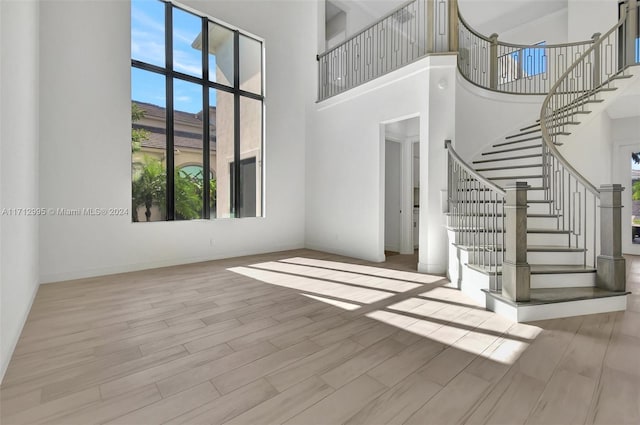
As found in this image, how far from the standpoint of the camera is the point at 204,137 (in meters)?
5.32

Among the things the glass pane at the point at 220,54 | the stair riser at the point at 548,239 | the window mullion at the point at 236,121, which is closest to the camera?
the stair riser at the point at 548,239

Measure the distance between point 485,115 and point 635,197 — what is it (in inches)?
160

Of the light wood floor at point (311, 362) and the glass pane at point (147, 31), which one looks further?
the glass pane at point (147, 31)

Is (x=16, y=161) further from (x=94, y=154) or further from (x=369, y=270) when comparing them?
(x=369, y=270)

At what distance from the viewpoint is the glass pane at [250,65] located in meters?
5.89

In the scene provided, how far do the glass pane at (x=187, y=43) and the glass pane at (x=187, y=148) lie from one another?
272mm

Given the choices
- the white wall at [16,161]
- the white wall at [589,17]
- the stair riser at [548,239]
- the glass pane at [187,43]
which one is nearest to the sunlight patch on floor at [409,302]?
the stair riser at [548,239]

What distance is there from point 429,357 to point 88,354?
7.75 feet

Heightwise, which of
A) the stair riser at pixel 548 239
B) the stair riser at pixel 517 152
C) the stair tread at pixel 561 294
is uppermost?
the stair riser at pixel 517 152

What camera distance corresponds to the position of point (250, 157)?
6.01 metres

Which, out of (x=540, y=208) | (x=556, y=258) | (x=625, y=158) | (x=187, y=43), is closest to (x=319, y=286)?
(x=556, y=258)

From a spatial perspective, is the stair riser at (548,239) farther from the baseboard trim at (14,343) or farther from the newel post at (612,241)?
the baseboard trim at (14,343)

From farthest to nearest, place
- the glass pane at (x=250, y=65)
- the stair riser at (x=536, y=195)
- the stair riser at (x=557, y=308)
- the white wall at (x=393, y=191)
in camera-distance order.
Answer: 1. the white wall at (x=393, y=191)
2. the glass pane at (x=250, y=65)
3. the stair riser at (x=536, y=195)
4. the stair riser at (x=557, y=308)

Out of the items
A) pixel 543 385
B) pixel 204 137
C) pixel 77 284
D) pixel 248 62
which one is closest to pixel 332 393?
pixel 543 385
